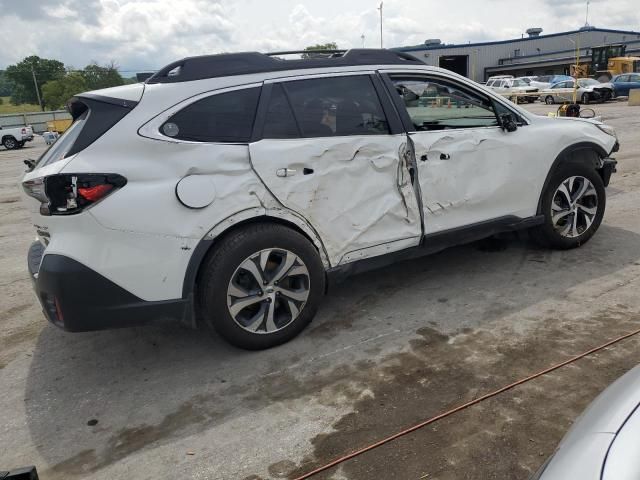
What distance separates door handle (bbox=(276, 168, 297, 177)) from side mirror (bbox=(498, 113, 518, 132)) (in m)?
2.02

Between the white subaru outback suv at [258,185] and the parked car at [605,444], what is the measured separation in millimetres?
2096

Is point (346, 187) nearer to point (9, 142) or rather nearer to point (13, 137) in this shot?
point (13, 137)

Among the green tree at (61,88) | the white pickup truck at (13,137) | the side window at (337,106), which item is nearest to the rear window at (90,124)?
the side window at (337,106)

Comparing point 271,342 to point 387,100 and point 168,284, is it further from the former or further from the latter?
point 387,100

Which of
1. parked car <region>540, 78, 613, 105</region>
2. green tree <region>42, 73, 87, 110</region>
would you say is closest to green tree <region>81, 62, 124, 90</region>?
green tree <region>42, 73, 87, 110</region>

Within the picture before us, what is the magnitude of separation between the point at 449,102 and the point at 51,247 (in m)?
3.17

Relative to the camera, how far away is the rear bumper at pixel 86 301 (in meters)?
2.99

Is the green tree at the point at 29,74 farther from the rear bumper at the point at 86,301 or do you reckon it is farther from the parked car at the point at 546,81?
the rear bumper at the point at 86,301

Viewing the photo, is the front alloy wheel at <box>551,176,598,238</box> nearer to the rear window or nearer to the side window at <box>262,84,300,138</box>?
the side window at <box>262,84,300,138</box>

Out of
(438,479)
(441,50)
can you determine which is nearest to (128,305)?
(438,479)

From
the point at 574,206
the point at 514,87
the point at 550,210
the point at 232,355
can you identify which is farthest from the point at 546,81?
the point at 232,355

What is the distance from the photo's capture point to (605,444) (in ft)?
5.16

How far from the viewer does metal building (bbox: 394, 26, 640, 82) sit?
6112 centimetres

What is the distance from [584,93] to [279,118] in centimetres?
3026
